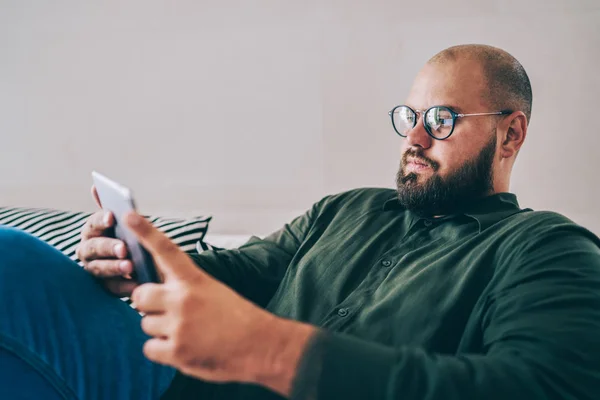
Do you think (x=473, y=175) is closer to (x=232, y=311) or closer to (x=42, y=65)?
(x=232, y=311)

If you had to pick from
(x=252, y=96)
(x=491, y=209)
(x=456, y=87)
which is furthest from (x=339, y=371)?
(x=252, y=96)

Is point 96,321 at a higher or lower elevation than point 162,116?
lower

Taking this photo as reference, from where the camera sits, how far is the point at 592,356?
0.65m

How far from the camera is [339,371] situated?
0.58 m

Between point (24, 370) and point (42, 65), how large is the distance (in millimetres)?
1397

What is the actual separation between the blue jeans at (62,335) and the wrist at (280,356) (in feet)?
1.11

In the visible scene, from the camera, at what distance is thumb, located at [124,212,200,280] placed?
0.60 m

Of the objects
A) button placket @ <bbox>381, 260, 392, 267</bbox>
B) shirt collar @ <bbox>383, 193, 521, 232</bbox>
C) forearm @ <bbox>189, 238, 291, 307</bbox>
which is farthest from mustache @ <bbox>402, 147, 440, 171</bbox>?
forearm @ <bbox>189, 238, 291, 307</bbox>

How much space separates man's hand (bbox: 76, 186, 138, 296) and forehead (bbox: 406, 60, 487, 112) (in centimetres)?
63

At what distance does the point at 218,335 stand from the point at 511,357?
1.07ft

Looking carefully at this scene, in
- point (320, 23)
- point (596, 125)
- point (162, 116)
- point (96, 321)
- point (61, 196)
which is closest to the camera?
point (96, 321)

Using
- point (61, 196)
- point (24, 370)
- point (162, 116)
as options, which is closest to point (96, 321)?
point (24, 370)

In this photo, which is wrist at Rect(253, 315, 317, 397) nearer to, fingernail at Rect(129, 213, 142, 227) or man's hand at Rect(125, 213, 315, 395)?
man's hand at Rect(125, 213, 315, 395)

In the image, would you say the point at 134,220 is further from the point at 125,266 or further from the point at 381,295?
A: the point at 381,295
